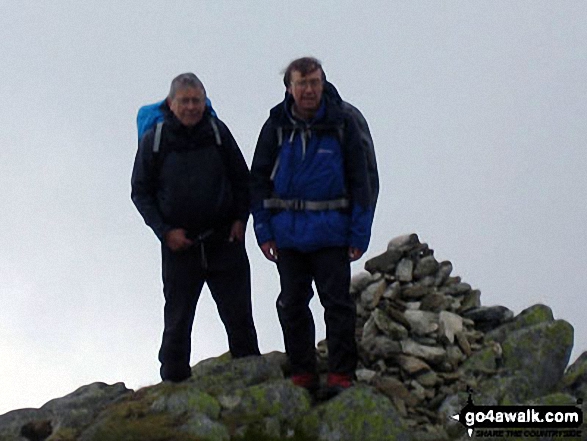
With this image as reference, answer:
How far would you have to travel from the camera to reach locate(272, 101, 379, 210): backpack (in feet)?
37.5

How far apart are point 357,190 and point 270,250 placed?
1335 mm

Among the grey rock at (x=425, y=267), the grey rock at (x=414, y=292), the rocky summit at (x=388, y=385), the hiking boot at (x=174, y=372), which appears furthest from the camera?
the grey rock at (x=425, y=267)

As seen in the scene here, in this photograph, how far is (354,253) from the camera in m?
11.6

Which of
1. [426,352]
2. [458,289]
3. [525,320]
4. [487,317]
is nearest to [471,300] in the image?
[458,289]

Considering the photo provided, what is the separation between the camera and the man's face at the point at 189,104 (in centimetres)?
1180

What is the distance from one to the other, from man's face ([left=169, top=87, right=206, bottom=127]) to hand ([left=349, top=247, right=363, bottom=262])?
256 cm

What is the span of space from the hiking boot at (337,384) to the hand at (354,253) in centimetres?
151

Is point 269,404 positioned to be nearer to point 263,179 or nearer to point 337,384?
point 337,384

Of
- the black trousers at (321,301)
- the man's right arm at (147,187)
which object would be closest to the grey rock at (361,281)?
the black trousers at (321,301)

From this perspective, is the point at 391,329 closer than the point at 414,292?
Yes

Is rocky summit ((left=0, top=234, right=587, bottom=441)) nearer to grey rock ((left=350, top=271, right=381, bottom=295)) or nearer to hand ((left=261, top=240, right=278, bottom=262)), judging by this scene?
grey rock ((left=350, top=271, right=381, bottom=295))

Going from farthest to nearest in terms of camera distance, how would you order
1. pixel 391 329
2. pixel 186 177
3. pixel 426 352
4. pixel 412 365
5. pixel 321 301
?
pixel 391 329
pixel 426 352
pixel 412 365
pixel 186 177
pixel 321 301

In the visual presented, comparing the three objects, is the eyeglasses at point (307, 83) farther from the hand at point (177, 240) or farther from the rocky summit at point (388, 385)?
the rocky summit at point (388, 385)

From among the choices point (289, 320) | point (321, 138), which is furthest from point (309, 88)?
point (289, 320)
